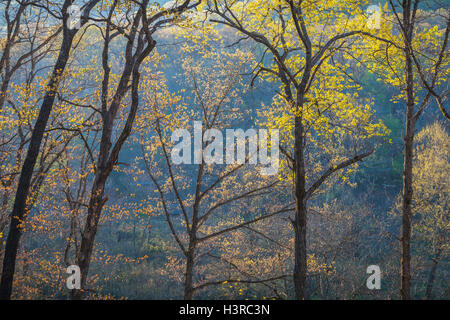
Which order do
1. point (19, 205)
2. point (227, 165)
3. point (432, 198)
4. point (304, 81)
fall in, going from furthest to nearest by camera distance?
point (227, 165) < point (432, 198) < point (304, 81) < point (19, 205)

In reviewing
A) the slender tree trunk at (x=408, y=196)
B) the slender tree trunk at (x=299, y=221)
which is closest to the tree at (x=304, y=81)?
the slender tree trunk at (x=299, y=221)

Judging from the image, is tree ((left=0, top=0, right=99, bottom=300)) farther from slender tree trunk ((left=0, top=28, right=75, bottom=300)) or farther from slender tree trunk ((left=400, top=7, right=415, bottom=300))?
slender tree trunk ((left=400, top=7, right=415, bottom=300))

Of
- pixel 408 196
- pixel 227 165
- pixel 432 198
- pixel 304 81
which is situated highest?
pixel 227 165

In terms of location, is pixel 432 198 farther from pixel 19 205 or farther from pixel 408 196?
pixel 19 205

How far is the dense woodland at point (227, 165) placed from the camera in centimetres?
705

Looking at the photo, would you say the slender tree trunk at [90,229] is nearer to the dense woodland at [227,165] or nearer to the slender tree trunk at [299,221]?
the dense woodland at [227,165]

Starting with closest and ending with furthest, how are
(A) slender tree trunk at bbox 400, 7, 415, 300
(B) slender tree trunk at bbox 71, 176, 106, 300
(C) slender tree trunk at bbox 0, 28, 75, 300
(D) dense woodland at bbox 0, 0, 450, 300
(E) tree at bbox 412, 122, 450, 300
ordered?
(C) slender tree trunk at bbox 0, 28, 75, 300, (B) slender tree trunk at bbox 71, 176, 106, 300, (D) dense woodland at bbox 0, 0, 450, 300, (A) slender tree trunk at bbox 400, 7, 415, 300, (E) tree at bbox 412, 122, 450, 300

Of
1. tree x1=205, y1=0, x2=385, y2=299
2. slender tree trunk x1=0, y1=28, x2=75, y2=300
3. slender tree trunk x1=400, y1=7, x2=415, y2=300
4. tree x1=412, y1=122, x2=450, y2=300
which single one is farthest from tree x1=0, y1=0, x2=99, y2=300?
tree x1=412, y1=122, x2=450, y2=300

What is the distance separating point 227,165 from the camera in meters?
21.6

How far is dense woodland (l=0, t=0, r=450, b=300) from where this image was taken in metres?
7.05

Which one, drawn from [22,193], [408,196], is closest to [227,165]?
[408,196]

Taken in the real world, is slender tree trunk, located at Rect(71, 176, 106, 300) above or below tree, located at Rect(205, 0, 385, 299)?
below

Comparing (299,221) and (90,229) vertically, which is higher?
(299,221)

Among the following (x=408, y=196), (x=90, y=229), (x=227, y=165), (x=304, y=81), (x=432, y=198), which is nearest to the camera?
(x=90, y=229)
